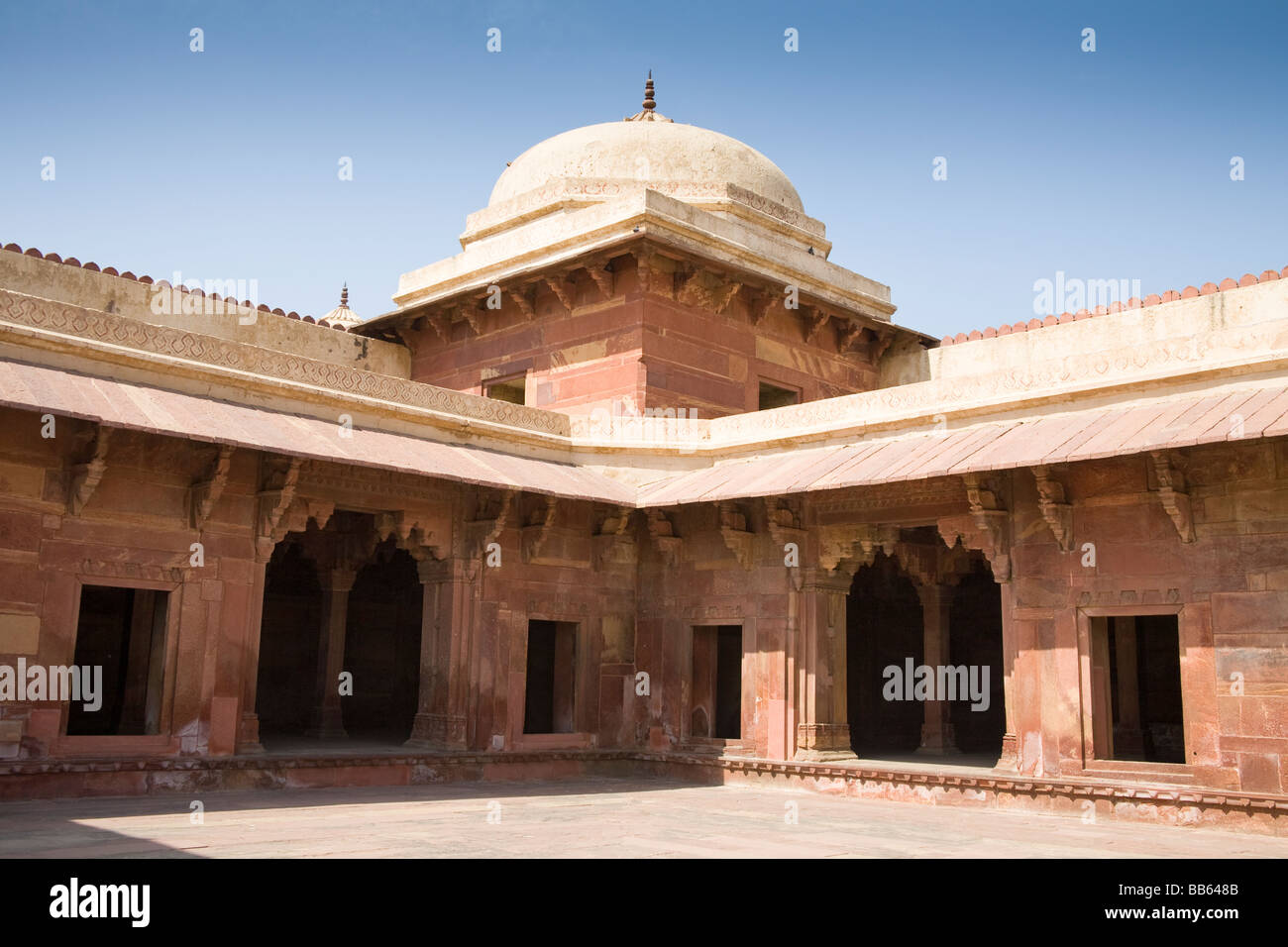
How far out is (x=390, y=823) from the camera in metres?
8.83

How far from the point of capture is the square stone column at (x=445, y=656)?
42.5 feet

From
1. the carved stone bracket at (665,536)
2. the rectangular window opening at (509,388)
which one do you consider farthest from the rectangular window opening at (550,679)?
the rectangular window opening at (509,388)

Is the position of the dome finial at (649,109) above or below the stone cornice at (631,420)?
above

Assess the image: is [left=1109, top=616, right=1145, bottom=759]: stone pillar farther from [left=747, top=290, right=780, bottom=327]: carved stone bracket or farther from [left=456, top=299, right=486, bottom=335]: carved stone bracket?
[left=456, top=299, right=486, bottom=335]: carved stone bracket

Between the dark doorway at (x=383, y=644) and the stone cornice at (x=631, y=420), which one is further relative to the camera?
the dark doorway at (x=383, y=644)

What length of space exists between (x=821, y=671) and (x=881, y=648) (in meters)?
5.52

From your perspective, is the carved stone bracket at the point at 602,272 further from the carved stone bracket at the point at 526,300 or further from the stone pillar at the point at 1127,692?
the stone pillar at the point at 1127,692

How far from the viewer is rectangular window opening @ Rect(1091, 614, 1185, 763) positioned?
14.6 metres

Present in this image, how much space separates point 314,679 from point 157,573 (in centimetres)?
727

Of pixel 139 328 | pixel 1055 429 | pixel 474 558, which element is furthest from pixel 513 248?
pixel 1055 429

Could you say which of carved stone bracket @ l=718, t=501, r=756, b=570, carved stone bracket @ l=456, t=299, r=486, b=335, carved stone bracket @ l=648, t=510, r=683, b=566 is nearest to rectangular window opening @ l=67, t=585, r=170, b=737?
carved stone bracket @ l=456, t=299, r=486, b=335

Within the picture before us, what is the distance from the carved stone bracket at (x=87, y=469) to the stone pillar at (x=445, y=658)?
13.1 feet

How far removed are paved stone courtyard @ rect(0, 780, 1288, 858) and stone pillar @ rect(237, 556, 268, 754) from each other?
709mm
